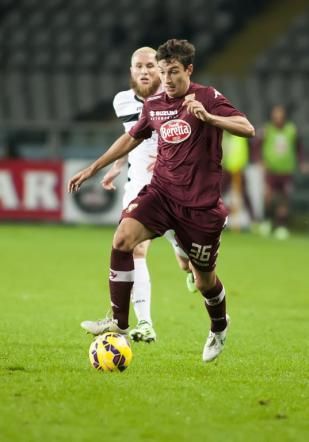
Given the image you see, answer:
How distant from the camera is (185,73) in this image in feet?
22.8

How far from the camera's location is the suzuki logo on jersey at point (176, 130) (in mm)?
7023

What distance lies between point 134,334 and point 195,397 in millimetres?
1736

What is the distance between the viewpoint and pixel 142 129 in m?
7.35

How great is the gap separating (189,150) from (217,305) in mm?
1140

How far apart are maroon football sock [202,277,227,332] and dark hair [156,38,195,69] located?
60.8 inches

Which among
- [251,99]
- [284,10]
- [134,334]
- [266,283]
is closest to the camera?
[134,334]

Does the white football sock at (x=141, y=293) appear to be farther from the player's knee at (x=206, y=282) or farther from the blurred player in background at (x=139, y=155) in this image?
the player's knee at (x=206, y=282)

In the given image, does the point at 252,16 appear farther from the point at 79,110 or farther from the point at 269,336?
the point at 269,336

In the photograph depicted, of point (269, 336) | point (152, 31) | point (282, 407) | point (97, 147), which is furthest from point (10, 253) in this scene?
point (152, 31)

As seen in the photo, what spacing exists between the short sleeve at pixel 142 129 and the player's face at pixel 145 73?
1027mm

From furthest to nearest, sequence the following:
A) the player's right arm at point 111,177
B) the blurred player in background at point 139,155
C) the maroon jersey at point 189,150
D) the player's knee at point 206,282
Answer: the player's right arm at point 111,177 < the blurred player in background at point 139,155 < the player's knee at point 206,282 < the maroon jersey at point 189,150

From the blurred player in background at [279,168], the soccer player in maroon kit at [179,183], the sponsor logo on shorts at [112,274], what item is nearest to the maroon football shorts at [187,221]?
the soccer player in maroon kit at [179,183]

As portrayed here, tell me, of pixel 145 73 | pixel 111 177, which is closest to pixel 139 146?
pixel 111 177

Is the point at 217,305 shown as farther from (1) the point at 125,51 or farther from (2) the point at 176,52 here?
(1) the point at 125,51
